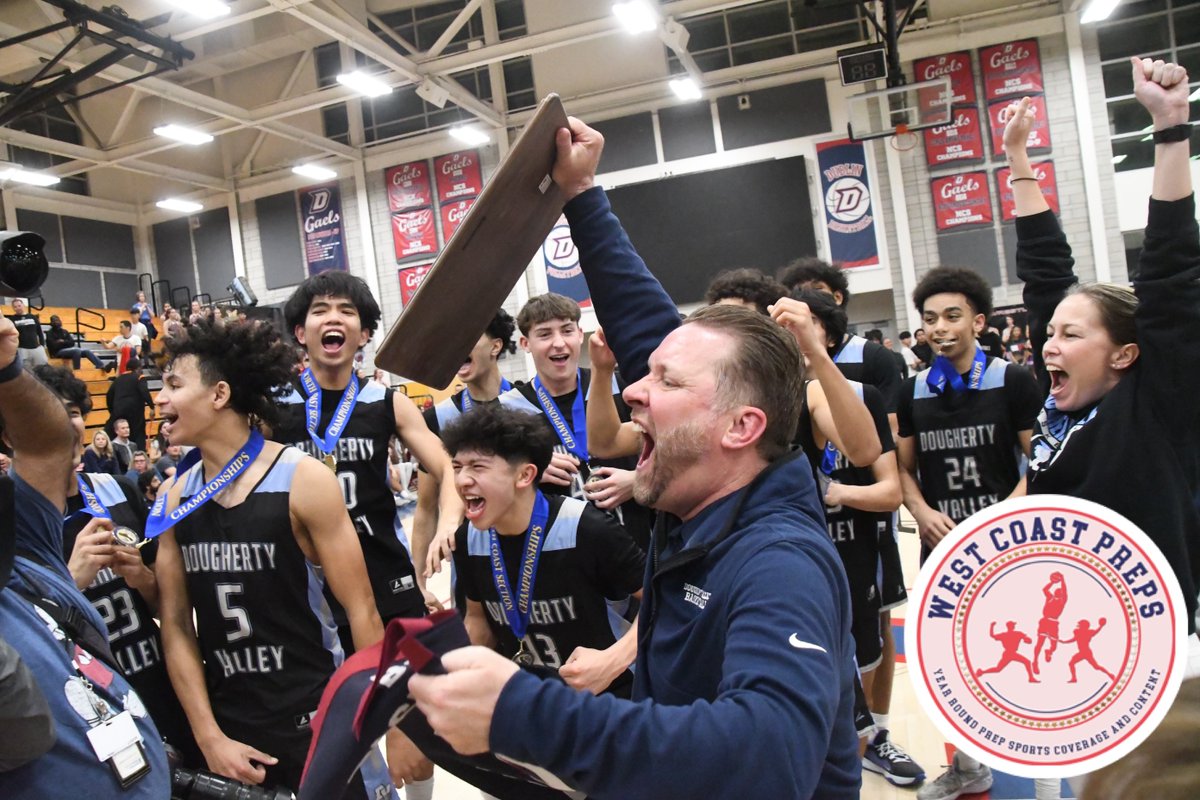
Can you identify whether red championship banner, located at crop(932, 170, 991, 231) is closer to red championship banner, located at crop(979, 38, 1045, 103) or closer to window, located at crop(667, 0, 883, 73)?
red championship banner, located at crop(979, 38, 1045, 103)

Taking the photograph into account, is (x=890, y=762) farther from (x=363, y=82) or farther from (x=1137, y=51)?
(x=1137, y=51)

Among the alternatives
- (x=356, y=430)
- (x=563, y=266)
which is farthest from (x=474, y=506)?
(x=563, y=266)

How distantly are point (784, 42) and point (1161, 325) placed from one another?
49.7 feet

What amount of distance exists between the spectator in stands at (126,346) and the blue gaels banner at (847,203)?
11936mm

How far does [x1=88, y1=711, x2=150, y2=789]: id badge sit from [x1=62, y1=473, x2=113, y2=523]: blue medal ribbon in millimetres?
1045

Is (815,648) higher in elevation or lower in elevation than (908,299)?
lower

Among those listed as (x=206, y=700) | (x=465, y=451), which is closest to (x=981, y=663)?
(x=465, y=451)

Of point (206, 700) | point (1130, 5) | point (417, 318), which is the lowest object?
point (206, 700)

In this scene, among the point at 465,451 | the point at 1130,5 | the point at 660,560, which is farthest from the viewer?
the point at 1130,5

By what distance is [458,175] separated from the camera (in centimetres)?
1706

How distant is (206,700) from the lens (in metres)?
2.43

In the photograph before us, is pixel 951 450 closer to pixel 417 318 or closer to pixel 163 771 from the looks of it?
pixel 417 318

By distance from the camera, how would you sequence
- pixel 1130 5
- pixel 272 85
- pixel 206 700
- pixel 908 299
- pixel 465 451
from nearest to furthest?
pixel 206 700 → pixel 465 451 → pixel 1130 5 → pixel 908 299 → pixel 272 85

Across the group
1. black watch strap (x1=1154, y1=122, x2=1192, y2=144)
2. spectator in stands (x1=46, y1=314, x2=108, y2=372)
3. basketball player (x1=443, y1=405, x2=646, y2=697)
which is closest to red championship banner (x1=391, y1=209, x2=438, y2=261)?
spectator in stands (x1=46, y1=314, x2=108, y2=372)
